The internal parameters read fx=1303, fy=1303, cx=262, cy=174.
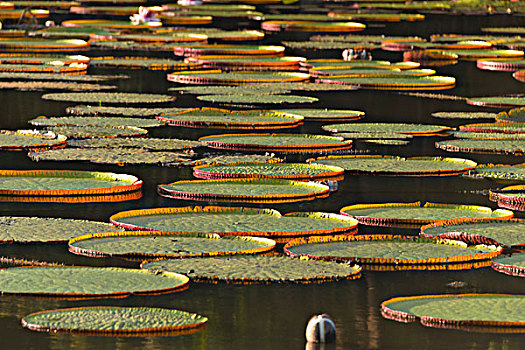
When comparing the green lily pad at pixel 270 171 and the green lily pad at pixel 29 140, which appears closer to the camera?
the green lily pad at pixel 270 171

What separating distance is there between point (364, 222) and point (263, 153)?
138 inches

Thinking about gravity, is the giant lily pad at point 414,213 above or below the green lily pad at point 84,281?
below

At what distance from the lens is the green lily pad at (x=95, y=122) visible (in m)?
14.6

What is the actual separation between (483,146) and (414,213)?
3.76 metres

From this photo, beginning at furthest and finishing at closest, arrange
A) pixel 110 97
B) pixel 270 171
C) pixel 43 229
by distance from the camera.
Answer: pixel 110 97, pixel 270 171, pixel 43 229

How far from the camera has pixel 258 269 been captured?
790 cm

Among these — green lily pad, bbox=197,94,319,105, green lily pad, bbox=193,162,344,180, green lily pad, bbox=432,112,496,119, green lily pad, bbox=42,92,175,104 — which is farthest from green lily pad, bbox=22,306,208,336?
green lily pad, bbox=197,94,319,105

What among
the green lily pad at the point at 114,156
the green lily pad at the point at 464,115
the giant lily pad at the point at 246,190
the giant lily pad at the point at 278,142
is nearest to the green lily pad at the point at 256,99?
the green lily pad at the point at 464,115

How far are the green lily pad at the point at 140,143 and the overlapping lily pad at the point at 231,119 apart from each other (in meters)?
1.46

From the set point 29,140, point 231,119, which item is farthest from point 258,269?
point 231,119

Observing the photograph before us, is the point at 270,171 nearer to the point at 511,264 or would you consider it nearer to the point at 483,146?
the point at 483,146

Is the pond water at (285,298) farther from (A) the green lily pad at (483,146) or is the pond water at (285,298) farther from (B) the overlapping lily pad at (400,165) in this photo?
(A) the green lily pad at (483,146)

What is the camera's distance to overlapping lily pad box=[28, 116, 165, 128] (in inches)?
575

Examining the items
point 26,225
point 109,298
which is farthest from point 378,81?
point 109,298
